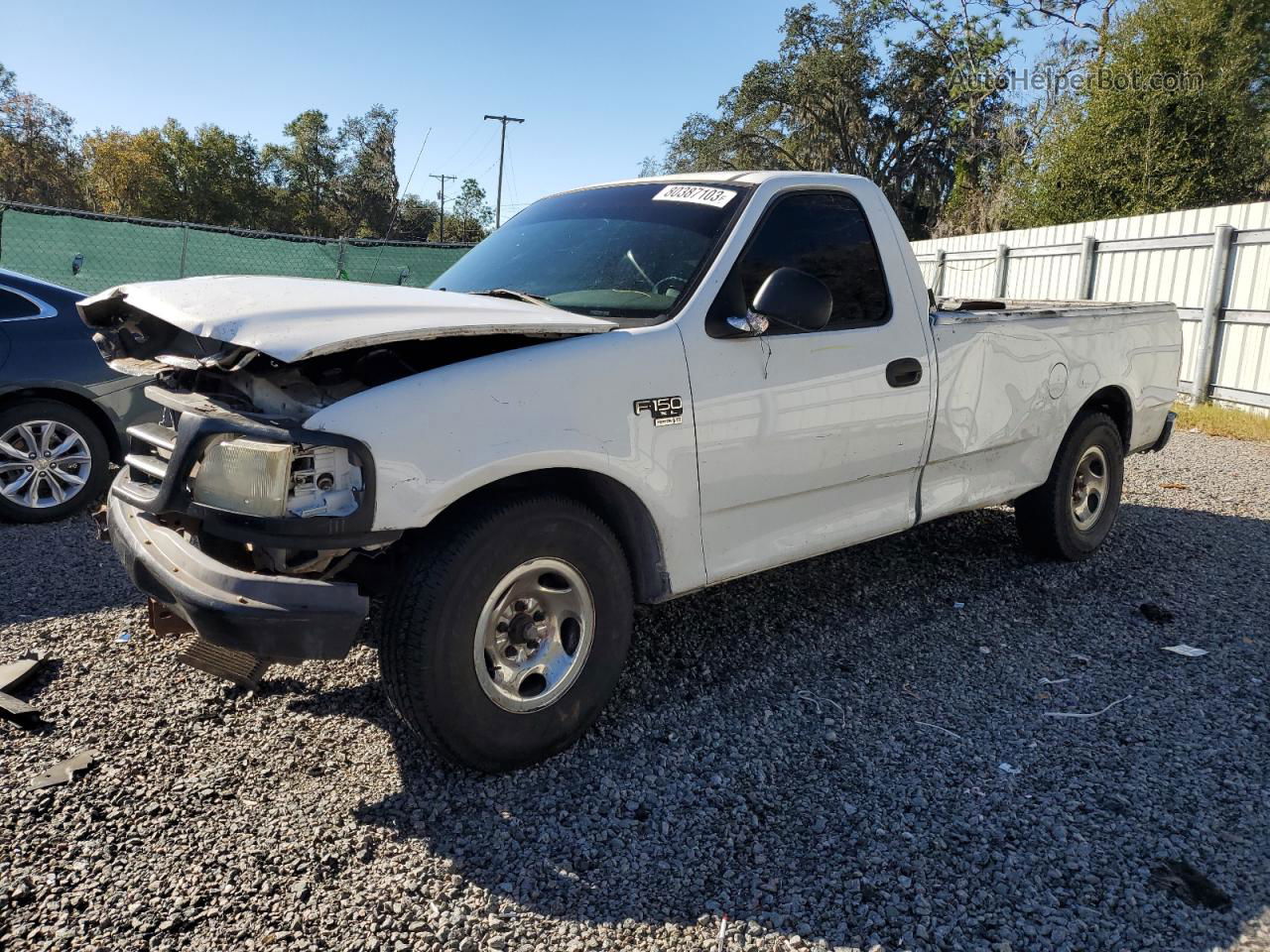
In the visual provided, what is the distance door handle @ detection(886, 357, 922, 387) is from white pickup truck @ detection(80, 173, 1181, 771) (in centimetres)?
1

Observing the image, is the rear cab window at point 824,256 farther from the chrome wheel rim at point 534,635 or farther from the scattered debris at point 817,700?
the scattered debris at point 817,700

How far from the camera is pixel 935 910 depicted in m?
2.37

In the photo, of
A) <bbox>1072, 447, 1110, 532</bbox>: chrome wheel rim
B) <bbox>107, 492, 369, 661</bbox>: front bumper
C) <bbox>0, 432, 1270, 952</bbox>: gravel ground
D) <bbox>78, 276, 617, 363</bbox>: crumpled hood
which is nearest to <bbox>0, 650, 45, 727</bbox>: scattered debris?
<bbox>0, 432, 1270, 952</bbox>: gravel ground

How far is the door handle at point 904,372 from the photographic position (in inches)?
153

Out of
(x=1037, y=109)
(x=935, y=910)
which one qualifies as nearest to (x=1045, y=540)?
(x=935, y=910)

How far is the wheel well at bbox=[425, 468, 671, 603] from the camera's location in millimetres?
2894

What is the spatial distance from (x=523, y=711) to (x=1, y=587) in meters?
3.31

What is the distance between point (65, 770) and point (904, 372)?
345 cm

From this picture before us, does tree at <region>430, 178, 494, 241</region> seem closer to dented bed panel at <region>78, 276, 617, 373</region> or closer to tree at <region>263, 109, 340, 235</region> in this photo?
tree at <region>263, 109, 340, 235</region>

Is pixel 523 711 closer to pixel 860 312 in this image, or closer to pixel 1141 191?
pixel 860 312

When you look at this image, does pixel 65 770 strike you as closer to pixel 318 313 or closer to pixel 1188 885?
pixel 318 313

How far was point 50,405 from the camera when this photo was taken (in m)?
5.76

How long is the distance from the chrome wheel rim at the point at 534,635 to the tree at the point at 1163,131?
20861 millimetres

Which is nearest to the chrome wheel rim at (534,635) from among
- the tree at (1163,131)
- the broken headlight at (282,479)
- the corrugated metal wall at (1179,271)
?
the broken headlight at (282,479)
